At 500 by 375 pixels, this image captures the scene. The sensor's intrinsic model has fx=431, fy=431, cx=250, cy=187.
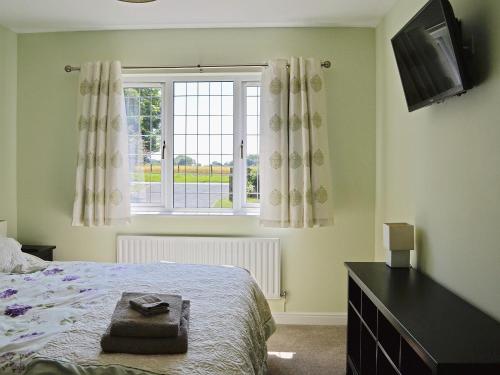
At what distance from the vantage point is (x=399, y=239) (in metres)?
2.52

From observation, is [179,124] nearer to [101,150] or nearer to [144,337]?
[101,150]

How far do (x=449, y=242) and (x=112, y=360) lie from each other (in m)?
1.68

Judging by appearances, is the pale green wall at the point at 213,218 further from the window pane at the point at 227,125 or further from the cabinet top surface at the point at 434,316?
the cabinet top surface at the point at 434,316

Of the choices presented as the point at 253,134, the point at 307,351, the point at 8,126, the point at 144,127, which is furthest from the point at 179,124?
the point at 307,351

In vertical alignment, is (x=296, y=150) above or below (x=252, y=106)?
below

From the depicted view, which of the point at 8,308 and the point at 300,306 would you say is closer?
the point at 8,308

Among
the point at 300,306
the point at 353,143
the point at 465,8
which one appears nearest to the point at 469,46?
the point at 465,8

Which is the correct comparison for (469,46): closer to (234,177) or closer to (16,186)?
(234,177)

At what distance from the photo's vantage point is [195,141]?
3902 millimetres

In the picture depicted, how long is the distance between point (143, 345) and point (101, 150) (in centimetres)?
242

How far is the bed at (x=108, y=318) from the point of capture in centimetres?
149

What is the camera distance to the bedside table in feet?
11.8

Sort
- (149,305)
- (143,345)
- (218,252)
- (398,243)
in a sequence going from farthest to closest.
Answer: (218,252) < (398,243) < (149,305) < (143,345)

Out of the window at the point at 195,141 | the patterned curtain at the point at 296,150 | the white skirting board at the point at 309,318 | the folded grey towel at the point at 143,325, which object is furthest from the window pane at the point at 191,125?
the folded grey towel at the point at 143,325
